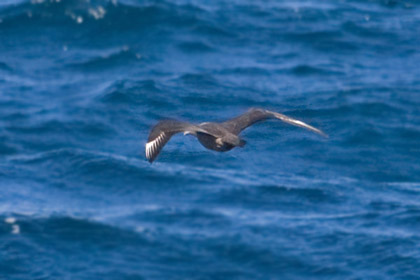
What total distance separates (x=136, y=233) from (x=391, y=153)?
327 inches

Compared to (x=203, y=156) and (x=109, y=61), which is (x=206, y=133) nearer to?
(x=203, y=156)

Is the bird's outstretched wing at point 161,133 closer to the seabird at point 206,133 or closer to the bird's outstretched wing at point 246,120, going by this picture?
the seabird at point 206,133

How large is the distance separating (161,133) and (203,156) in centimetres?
1442

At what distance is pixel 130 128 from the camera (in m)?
28.8

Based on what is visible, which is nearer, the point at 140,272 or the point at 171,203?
the point at 140,272

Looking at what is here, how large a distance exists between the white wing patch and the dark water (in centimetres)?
399

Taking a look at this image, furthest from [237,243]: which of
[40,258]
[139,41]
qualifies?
[139,41]

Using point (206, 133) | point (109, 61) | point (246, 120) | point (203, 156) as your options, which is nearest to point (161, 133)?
point (206, 133)

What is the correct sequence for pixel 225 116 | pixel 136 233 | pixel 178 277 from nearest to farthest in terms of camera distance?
pixel 225 116 < pixel 178 277 < pixel 136 233

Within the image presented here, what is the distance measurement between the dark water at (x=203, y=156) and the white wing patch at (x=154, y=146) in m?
3.99

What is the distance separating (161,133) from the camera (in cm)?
1318

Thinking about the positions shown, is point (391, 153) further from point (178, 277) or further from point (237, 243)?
point (178, 277)

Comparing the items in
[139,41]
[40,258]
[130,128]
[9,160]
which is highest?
[139,41]

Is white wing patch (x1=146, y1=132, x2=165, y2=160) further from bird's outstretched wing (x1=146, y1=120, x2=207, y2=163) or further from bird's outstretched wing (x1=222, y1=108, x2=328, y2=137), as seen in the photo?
bird's outstretched wing (x1=222, y1=108, x2=328, y2=137)
